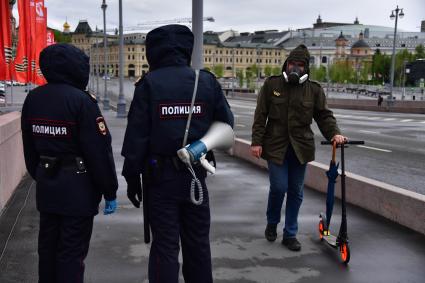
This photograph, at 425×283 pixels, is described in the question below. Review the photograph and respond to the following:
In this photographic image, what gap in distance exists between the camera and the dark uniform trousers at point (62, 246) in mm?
3555

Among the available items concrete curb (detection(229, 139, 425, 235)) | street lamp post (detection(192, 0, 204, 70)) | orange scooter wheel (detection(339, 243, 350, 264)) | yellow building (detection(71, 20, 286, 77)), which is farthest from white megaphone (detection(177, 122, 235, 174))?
yellow building (detection(71, 20, 286, 77))

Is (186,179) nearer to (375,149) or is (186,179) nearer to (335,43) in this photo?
Result: (375,149)

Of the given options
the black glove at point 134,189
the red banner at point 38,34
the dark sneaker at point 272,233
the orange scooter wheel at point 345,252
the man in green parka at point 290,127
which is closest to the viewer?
the black glove at point 134,189

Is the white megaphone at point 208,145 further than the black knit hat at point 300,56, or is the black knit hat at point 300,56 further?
the black knit hat at point 300,56

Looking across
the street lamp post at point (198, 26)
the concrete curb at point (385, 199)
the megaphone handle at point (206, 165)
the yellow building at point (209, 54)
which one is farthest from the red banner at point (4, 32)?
the yellow building at point (209, 54)

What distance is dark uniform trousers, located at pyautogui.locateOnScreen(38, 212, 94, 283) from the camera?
3555 millimetres

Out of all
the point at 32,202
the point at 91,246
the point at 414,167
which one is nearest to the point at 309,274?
the point at 91,246

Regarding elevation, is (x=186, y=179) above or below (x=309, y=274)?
above

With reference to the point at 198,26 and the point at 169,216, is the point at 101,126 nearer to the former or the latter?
the point at 169,216

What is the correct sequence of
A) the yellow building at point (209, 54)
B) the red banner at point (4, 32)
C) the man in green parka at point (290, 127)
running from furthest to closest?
the yellow building at point (209, 54), the red banner at point (4, 32), the man in green parka at point (290, 127)

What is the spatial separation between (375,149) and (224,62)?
17282 centimetres

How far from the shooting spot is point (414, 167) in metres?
12.1

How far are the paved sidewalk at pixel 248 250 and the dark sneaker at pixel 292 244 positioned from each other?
0.07 m

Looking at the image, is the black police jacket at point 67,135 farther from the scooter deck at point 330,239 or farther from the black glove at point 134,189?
the scooter deck at point 330,239
